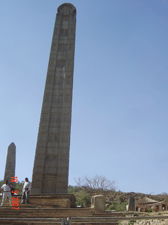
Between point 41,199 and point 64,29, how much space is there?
17.3 meters

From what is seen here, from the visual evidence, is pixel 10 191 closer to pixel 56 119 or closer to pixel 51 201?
pixel 51 201

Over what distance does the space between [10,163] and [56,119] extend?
24.4 ft

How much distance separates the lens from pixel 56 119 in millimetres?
19516

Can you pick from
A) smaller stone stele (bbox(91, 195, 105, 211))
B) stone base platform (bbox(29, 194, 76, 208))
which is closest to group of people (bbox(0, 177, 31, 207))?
stone base platform (bbox(29, 194, 76, 208))

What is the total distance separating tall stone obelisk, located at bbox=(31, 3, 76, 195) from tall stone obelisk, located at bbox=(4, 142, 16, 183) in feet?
18.8

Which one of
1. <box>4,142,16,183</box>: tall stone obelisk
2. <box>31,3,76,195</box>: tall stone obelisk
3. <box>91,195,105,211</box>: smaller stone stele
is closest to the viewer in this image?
<box>91,195,105,211</box>: smaller stone stele

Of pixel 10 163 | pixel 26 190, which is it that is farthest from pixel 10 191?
pixel 10 163

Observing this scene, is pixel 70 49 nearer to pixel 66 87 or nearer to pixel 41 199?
pixel 66 87

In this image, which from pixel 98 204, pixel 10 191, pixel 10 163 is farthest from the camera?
pixel 10 163

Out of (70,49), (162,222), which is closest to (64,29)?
(70,49)

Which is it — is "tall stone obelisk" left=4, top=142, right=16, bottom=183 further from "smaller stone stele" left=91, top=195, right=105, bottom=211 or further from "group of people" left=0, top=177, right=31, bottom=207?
"smaller stone stele" left=91, top=195, right=105, bottom=211

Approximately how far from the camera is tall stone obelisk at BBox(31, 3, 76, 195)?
17.6m

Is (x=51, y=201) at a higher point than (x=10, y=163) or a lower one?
lower

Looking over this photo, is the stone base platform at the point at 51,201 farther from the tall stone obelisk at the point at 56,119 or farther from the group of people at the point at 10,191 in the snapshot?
the tall stone obelisk at the point at 56,119
